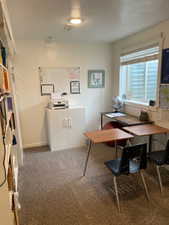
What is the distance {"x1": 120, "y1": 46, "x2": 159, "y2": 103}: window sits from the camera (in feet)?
10.2

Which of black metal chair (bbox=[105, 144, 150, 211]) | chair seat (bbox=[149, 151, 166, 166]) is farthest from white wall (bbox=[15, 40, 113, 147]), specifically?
black metal chair (bbox=[105, 144, 150, 211])

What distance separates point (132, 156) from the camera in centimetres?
199

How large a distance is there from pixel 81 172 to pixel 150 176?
1.13 meters

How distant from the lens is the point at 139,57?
3381 millimetres

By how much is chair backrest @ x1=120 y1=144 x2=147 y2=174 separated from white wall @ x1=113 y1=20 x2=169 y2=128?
1027 millimetres

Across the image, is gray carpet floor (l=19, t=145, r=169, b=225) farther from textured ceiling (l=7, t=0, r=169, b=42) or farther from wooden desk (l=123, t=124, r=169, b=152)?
textured ceiling (l=7, t=0, r=169, b=42)

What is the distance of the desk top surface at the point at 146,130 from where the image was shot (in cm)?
254

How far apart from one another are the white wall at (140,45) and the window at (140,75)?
151 mm

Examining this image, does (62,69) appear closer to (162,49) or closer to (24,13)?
(24,13)

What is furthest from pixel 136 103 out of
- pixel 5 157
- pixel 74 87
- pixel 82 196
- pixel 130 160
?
pixel 5 157

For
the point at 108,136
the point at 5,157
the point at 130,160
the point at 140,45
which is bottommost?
the point at 130,160

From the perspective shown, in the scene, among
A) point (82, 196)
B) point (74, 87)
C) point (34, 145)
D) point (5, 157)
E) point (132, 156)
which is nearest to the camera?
point (5, 157)

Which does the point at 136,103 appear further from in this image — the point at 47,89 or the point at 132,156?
the point at 47,89

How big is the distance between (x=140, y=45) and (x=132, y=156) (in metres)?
2.30
